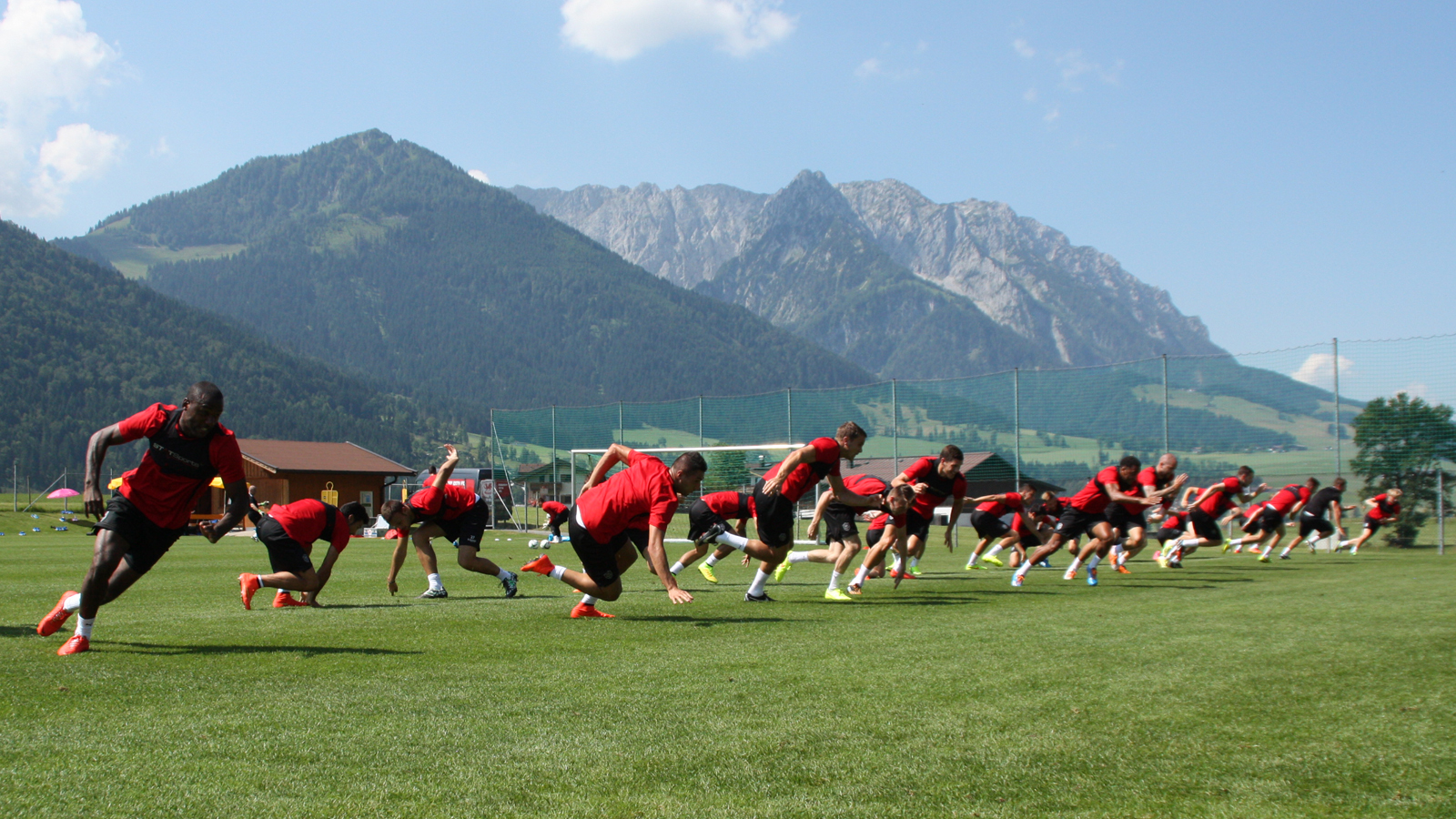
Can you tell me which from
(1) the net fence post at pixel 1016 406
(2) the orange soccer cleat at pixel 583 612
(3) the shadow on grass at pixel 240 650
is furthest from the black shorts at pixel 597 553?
(1) the net fence post at pixel 1016 406

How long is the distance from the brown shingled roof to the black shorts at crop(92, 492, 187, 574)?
35.4 meters

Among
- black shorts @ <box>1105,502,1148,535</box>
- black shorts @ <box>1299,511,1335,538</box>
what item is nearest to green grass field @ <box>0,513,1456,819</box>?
black shorts @ <box>1105,502,1148,535</box>

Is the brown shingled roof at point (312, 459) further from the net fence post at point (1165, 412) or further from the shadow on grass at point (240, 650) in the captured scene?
the shadow on grass at point (240, 650)

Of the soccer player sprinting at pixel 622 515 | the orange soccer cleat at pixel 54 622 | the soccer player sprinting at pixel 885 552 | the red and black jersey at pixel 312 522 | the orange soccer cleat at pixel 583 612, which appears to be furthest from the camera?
the soccer player sprinting at pixel 885 552

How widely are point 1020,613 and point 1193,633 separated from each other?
66.6 inches

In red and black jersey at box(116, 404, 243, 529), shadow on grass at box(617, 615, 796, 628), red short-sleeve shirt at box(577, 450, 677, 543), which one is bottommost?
shadow on grass at box(617, 615, 796, 628)

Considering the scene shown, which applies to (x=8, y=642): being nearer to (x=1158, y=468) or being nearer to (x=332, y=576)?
(x=332, y=576)

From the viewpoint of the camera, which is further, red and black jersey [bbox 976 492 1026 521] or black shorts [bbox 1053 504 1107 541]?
red and black jersey [bbox 976 492 1026 521]

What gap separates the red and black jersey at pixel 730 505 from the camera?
11961mm

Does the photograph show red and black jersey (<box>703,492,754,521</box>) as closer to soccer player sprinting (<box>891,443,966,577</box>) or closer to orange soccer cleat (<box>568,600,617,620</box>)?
soccer player sprinting (<box>891,443,966,577</box>)

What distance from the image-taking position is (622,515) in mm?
7883

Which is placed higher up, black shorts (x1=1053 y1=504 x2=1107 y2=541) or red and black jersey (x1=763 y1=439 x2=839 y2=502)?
red and black jersey (x1=763 y1=439 x2=839 y2=502)

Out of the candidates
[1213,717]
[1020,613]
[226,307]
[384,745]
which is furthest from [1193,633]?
[226,307]

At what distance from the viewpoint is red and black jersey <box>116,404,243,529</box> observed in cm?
637
